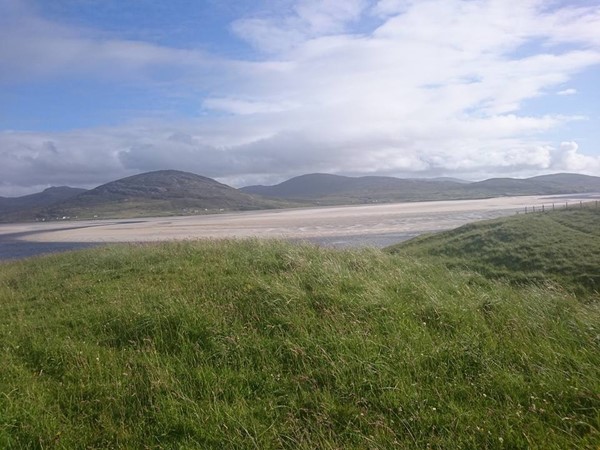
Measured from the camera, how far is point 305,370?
5242 mm

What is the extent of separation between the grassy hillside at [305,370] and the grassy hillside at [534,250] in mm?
9703

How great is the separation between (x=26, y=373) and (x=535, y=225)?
93.6 ft

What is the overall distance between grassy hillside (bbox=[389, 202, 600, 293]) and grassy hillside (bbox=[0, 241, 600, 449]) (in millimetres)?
9703

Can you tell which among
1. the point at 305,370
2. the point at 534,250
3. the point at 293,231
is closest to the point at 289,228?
the point at 293,231

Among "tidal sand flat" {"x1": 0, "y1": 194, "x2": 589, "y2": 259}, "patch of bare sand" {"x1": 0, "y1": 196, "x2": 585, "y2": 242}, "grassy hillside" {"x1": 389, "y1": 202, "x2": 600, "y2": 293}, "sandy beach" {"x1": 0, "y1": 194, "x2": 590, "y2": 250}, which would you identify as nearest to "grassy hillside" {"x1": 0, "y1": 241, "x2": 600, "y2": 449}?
"grassy hillside" {"x1": 389, "y1": 202, "x2": 600, "y2": 293}

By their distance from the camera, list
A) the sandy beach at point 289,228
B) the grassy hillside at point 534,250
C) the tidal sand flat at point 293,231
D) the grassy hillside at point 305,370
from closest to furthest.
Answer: the grassy hillside at point 305,370, the grassy hillside at point 534,250, the tidal sand flat at point 293,231, the sandy beach at point 289,228

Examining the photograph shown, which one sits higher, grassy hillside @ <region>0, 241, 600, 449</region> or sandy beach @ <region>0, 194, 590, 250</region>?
grassy hillside @ <region>0, 241, 600, 449</region>

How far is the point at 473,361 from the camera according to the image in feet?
17.2

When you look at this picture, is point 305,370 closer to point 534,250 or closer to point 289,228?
point 534,250

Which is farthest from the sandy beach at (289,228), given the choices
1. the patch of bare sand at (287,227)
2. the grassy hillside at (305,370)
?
the grassy hillside at (305,370)

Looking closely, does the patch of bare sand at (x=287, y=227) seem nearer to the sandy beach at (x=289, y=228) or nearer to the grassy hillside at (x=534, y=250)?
the sandy beach at (x=289, y=228)

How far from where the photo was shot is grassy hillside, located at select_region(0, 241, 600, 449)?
4.13 meters

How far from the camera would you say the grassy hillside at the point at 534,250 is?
16188 mm

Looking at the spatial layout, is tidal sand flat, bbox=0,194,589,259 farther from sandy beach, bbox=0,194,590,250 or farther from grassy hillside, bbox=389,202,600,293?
grassy hillside, bbox=389,202,600,293
